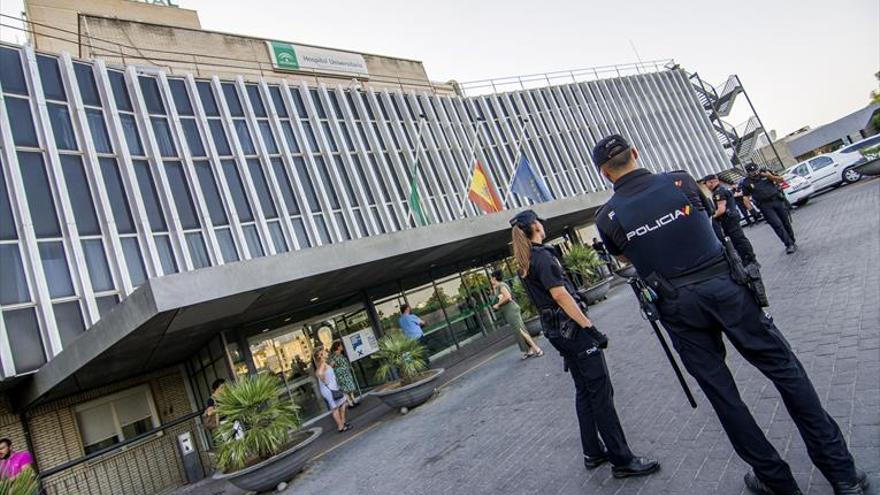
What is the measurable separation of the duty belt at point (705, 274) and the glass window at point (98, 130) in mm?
17992

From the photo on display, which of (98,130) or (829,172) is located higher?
(98,130)

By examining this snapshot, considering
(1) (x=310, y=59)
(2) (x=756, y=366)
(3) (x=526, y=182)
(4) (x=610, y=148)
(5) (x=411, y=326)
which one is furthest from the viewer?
(1) (x=310, y=59)

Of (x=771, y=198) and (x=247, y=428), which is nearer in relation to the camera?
(x=247, y=428)

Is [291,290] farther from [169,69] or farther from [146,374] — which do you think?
[169,69]

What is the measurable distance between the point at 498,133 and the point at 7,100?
78.9 ft

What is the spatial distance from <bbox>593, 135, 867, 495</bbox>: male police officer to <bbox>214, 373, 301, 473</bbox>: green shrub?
5.40 m

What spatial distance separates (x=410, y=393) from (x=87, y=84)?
53.1 ft

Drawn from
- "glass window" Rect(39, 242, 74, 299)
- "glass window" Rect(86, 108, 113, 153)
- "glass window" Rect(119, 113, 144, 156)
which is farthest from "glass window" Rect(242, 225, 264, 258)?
"glass window" Rect(39, 242, 74, 299)

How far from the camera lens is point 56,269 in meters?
12.9

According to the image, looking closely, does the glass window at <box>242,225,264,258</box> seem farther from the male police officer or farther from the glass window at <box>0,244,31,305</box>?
the male police officer

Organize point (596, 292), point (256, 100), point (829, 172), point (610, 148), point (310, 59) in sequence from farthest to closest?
point (310, 59), point (256, 100), point (829, 172), point (596, 292), point (610, 148)

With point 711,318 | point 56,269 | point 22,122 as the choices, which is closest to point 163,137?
point 22,122

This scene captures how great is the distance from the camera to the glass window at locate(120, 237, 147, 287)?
1429 centimetres

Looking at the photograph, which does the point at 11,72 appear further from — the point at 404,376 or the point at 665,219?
the point at 665,219
